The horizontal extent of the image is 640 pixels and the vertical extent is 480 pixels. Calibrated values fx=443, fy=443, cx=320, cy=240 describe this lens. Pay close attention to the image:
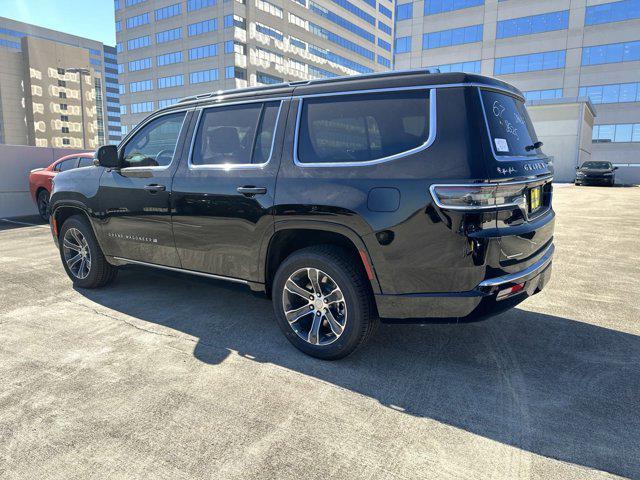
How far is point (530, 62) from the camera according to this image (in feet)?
157

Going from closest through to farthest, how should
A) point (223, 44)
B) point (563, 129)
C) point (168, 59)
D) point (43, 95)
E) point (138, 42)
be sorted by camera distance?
point (563, 129) < point (223, 44) < point (168, 59) < point (138, 42) < point (43, 95)

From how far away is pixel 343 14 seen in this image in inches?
2968

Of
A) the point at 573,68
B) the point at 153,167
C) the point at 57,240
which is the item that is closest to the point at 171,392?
the point at 153,167

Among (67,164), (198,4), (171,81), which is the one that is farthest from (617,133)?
(171,81)

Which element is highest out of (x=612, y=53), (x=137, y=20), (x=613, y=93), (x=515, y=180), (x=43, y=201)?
(x=137, y=20)

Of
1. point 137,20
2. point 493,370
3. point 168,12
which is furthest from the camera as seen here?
point 137,20

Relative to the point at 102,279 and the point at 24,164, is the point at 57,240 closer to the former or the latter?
the point at 102,279

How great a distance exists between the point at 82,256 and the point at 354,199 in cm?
373

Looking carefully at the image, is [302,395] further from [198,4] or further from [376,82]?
[198,4]

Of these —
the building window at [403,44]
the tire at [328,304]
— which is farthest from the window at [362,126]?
the building window at [403,44]

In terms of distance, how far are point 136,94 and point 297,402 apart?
255 feet

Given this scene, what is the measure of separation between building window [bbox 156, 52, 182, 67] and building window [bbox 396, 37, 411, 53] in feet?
104

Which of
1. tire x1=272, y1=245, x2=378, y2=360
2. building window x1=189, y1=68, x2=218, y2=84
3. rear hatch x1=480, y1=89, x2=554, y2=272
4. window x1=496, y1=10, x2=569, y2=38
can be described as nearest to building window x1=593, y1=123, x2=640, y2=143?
window x1=496, y1=10, x2=569, y2=38

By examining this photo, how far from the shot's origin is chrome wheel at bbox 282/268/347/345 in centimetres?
330
